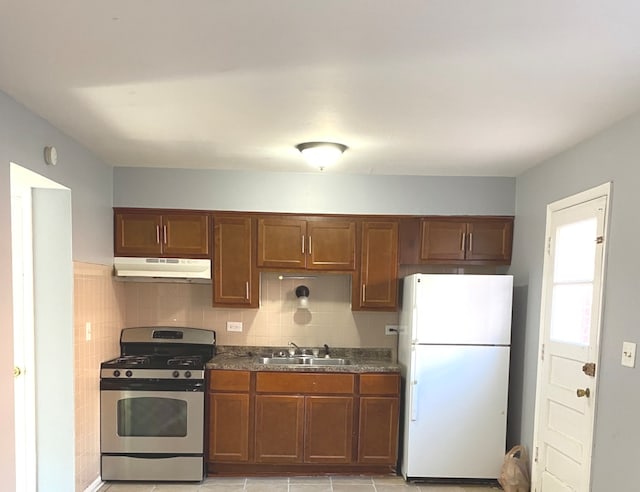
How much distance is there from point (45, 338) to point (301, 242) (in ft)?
6.22

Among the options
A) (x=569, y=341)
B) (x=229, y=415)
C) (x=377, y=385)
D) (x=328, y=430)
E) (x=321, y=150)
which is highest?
(x=321, y=150)

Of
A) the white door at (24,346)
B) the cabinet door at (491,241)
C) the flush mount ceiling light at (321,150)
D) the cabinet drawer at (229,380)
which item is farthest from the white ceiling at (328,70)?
the cabinet drawer at (229,380)

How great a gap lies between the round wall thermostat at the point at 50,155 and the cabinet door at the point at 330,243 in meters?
1.84

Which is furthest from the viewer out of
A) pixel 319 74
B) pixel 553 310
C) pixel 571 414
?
pixel 553 310

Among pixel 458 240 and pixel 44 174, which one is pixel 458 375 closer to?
pixel 458 240

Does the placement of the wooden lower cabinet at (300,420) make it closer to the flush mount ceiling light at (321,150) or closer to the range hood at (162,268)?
the range hood at (162,268)

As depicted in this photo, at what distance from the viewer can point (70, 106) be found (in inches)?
89.2

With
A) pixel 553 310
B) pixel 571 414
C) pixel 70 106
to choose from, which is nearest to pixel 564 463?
pixel 571 414

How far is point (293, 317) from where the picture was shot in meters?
4.02

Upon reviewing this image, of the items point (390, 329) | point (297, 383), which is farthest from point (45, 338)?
point (390, 329)

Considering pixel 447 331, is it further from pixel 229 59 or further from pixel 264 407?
pixel 229 59

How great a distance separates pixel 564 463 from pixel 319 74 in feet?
8.70

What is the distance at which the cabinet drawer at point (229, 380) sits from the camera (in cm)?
349

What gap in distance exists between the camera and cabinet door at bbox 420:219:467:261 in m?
3.71
